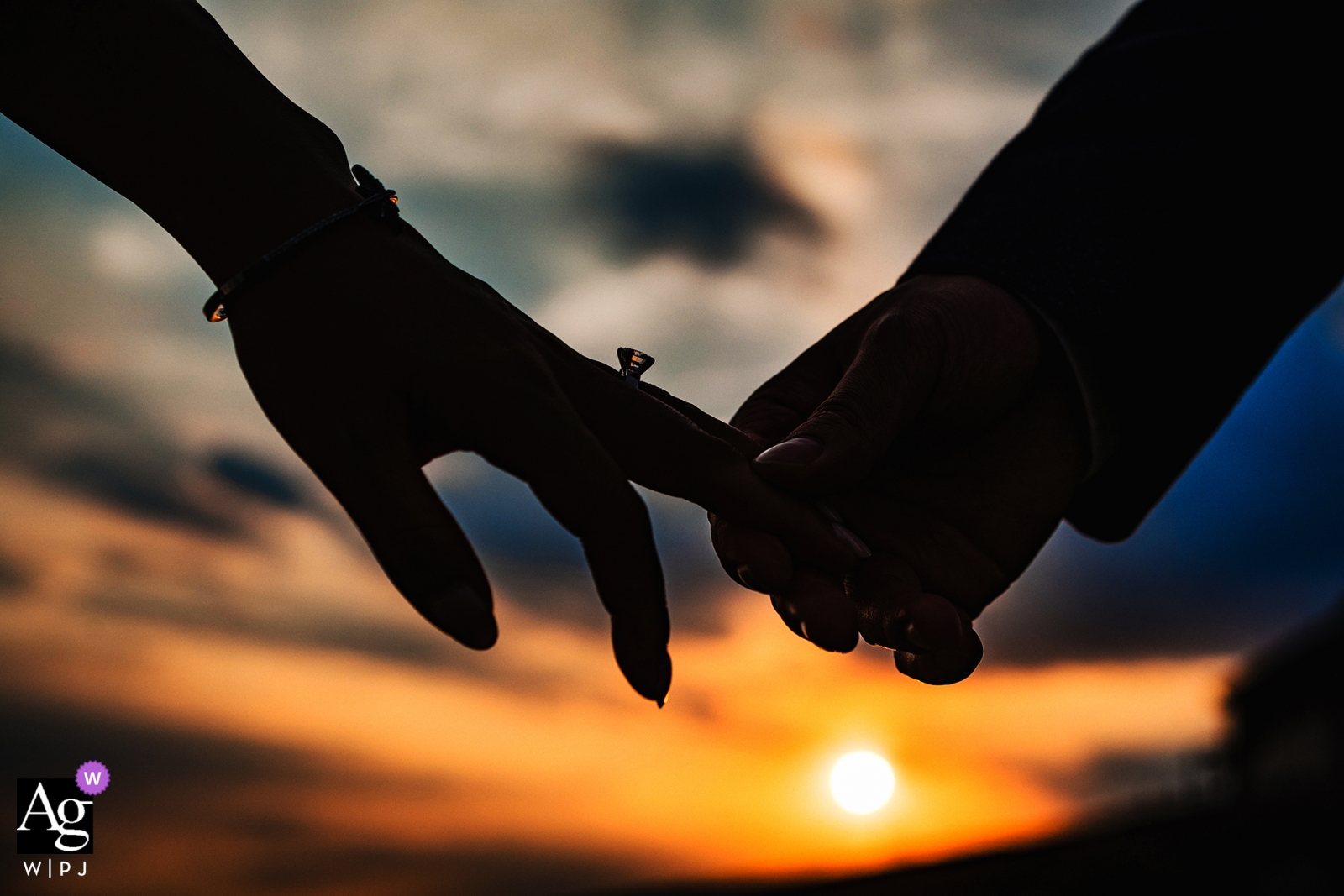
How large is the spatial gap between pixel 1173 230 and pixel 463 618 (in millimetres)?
3136

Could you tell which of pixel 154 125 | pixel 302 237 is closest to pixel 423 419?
pixel 302 237

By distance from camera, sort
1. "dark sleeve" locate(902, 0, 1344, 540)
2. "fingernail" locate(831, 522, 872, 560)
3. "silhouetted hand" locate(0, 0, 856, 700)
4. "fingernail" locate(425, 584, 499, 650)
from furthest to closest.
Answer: "dark sleeve" locate(902, 0, 1344, 540) → "fingernail" locate(831, 522, 872, 560) → "silhouetted hand" locate(0, 0, 856, 700) → "fingernail" locate(425, 584, 499, 650)

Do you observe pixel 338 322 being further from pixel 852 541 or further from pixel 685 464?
pixel 852 541

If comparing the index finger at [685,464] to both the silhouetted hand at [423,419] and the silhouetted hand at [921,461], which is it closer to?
the silhouetted hand at [921,461]

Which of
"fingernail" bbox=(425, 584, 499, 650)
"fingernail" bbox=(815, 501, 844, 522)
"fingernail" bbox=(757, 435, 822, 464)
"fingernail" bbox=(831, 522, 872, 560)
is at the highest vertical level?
"fingernail" bbox=(757, 435, 822, 464)

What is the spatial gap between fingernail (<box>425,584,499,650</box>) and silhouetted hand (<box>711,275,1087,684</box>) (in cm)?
97

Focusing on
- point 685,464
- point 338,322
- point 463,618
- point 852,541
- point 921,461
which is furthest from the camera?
point 921,461

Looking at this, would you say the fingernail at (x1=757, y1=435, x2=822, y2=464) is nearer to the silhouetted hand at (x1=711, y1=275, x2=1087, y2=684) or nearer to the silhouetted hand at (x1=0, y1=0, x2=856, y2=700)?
the silhouetted hand at (x1=711, y1=275, x2=1087, y2=684)

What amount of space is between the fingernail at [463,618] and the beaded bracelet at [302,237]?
0.80m

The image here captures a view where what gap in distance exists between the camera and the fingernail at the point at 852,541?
97.7 inches

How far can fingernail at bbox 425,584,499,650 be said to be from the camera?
1.57 metres

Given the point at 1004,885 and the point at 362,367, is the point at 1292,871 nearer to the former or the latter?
the point at 1004,885

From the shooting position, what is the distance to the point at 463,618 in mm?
1567

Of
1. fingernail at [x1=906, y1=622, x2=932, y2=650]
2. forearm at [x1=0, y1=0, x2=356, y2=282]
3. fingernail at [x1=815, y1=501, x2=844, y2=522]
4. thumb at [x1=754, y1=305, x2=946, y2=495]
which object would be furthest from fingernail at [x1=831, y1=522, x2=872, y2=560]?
forearm at [x1=0, y1=0, x2=356, y2=282]
